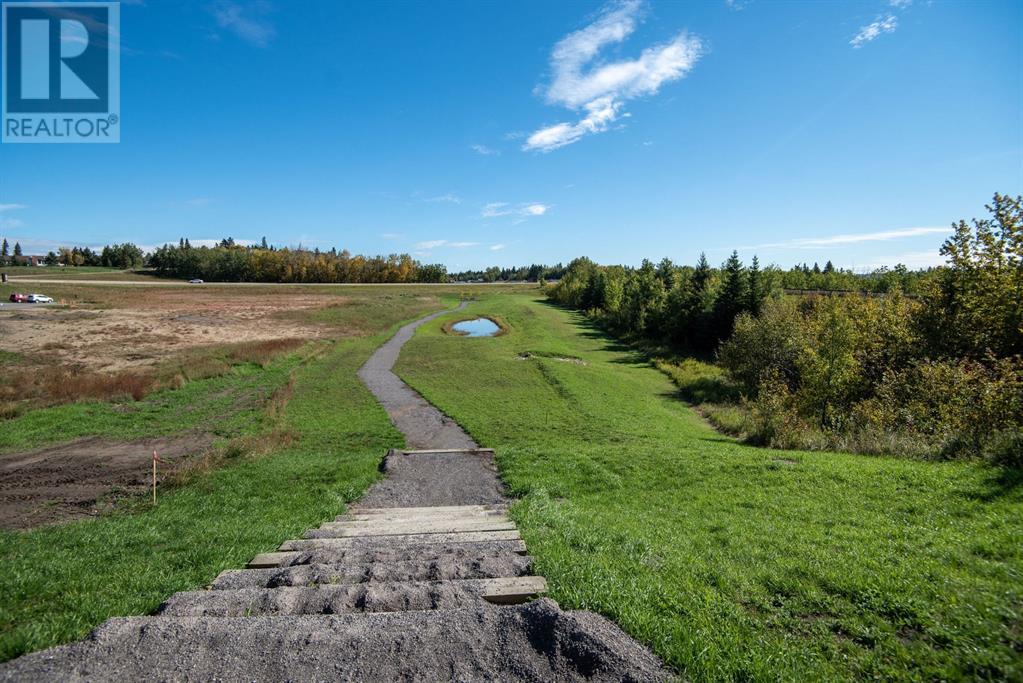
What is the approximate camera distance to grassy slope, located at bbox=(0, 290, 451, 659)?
6.02 meters

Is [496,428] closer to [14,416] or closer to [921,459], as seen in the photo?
[921,459]

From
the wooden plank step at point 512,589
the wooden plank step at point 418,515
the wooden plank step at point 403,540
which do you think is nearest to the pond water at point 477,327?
the wooden plank step at point 418,515

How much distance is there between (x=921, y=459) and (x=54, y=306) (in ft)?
290

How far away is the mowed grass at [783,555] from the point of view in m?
4.65

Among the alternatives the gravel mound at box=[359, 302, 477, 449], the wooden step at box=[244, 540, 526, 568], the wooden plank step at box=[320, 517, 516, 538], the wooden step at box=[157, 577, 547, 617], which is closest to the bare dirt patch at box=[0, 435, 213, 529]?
the gravel mound at box=[359, 302, 477, 449]

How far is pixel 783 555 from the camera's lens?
7293 millimetres

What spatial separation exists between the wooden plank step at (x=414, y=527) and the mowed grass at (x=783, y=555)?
59cm

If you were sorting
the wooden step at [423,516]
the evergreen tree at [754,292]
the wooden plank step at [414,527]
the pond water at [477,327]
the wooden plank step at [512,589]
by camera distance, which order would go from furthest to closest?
1. the pond water at [477,327]
2. the evergreen tree at [754,292]
3. the wooden step at [423,516]
4. the wooden plank step at [414,527]
5. the wooden plank step at [512,589]

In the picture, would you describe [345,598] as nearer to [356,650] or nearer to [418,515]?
[356,650]

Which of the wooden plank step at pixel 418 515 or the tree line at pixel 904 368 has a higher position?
the tree line at pixel 904 368

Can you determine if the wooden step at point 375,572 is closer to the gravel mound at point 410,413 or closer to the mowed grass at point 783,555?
the mowed grass at point 783,555

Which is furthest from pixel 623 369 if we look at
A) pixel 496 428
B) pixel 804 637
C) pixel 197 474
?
pixel 804 637

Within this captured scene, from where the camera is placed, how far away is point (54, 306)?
2515 inches

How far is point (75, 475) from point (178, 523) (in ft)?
24.9
